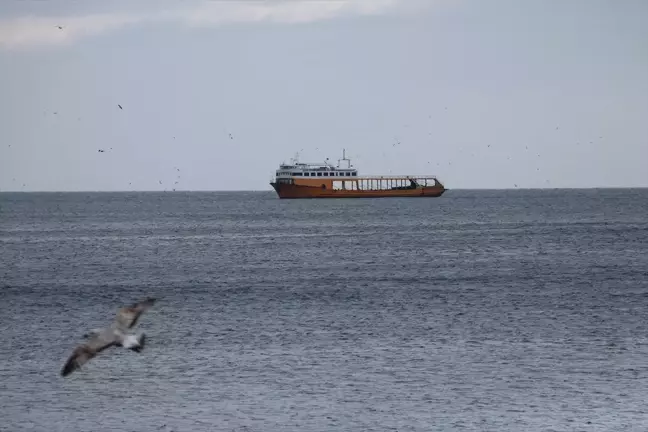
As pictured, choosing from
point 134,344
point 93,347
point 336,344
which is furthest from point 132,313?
point 336,344

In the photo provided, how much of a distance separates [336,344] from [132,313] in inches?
433

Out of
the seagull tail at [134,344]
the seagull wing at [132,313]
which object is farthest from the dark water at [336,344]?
the seagull wing at [132,313]

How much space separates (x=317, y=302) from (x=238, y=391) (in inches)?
820

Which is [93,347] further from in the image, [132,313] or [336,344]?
[336,344]

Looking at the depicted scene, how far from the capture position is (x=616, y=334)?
Answer: 3934 cm

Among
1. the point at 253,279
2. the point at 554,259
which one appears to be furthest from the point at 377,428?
the point at 554,259

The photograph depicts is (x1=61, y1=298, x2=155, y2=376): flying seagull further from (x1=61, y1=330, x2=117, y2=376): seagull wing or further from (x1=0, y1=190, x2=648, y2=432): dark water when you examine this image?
(x1=0, y1=190, x2=648, y2=432): dark water

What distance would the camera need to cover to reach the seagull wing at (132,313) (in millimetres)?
27891

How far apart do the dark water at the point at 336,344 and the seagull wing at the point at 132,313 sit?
207 cm

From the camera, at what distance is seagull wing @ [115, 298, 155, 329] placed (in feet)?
91.5

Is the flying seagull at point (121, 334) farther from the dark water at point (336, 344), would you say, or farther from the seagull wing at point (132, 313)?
the dark water at point (336, 344)

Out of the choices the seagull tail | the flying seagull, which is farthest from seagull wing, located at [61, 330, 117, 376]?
the seagull tail

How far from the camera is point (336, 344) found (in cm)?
3769

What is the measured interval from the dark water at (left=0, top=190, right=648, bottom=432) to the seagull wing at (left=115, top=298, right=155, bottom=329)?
2.07 meters
